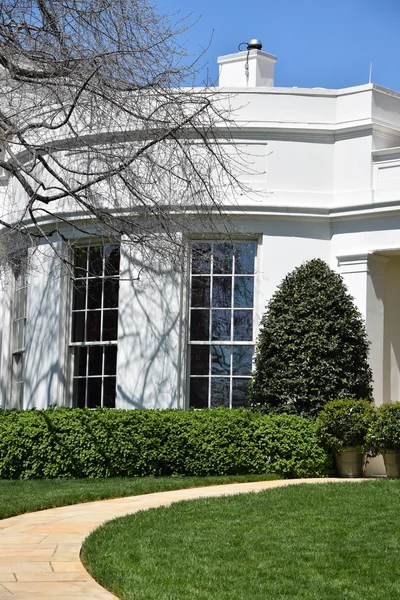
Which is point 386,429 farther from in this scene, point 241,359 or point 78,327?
point 78,327

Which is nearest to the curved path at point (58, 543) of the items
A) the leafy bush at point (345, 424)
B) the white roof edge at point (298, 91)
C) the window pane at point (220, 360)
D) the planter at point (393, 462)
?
the leafy bush at point (345, 424)

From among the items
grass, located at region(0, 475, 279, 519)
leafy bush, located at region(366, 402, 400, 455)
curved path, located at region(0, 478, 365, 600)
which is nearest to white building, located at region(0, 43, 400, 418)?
leafy bush, located at region(366, 402, 400, 455)

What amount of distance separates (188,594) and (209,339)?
390 inches

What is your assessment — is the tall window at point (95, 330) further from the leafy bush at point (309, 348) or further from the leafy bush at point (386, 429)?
the leafy bush at point (386, 429)

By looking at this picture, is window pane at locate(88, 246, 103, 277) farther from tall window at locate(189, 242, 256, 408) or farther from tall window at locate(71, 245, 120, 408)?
tall window at locate(189, 242, 256, 408)

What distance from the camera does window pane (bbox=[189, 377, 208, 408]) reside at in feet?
53.0

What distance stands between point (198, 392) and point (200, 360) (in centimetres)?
52

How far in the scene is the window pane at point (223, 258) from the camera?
15.8 m

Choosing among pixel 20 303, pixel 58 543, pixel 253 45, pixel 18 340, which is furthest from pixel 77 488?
pixel 253 45

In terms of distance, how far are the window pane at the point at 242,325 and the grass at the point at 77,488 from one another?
323cm

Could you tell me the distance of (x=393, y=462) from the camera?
13.6 m

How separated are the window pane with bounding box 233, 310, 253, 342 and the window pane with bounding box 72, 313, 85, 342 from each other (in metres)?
2.69

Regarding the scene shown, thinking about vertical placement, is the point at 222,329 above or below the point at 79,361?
above

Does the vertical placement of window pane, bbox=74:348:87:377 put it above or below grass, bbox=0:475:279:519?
above
